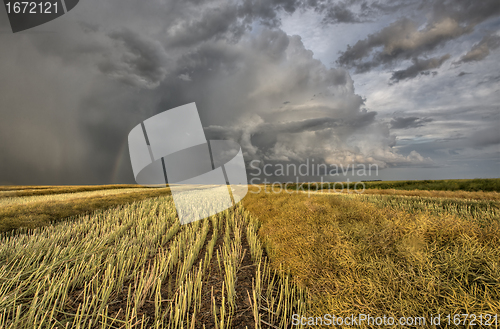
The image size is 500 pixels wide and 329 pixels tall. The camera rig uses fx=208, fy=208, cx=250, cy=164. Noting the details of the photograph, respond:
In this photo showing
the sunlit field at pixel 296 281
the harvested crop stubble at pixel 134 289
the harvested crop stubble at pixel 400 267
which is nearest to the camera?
the harvested crop stubble at pixel 400 267

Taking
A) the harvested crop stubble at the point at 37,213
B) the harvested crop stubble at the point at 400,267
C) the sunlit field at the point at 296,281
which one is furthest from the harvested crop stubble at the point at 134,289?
the harvested crop stubble at the point at 37,213

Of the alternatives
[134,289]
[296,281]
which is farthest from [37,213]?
[296,281]

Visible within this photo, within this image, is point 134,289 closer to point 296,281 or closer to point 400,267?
point 296,281

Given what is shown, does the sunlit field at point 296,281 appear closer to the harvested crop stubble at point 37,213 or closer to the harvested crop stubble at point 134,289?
the harvested crop stubble at point 134,289

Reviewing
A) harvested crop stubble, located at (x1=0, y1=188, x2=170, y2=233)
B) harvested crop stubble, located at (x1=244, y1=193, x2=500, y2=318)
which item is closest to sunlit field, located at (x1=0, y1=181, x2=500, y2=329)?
harvested crop stubble, located at (x1=244, y1=193, x2=500, y2=318)

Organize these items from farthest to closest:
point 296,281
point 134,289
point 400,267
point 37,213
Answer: point 37,213 < point 134,289 < point 296,281 < point 400,267

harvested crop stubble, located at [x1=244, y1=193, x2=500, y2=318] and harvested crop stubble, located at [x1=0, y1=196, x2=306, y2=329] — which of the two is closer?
harvested crop stubble, located at [x1=244, y1=193, x2=500, y2=318]

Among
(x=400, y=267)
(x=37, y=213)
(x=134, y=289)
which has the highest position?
(x=400, y=267)

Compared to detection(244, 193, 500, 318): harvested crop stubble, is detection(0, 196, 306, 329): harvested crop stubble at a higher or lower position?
lower

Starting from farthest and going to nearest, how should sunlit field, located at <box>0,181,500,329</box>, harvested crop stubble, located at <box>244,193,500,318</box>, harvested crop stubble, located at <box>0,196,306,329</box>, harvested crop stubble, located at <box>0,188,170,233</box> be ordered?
harvested crop stubble, located at <box>0,188,170,233</box> < harvested crop stubble, located at <box>0,196,306,329</box> < sunlit field, located at <box>0,181,500,329</box> < harvested crop stubble, located at <box>244,193,500,318</box>

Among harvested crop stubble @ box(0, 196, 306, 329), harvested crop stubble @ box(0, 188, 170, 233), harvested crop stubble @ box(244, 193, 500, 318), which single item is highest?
harvested crop stubble @ box(244, 193, 500, 318)

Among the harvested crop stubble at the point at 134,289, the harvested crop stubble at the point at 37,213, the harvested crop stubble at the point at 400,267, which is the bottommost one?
the harvested crop stubble at the point at 37,213

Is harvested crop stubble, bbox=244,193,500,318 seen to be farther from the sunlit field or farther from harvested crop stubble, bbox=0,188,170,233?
harvested crop stubble, bbox=0,188,170,233

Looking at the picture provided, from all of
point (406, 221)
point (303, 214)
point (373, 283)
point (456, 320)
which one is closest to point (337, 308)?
point (373, 283)
